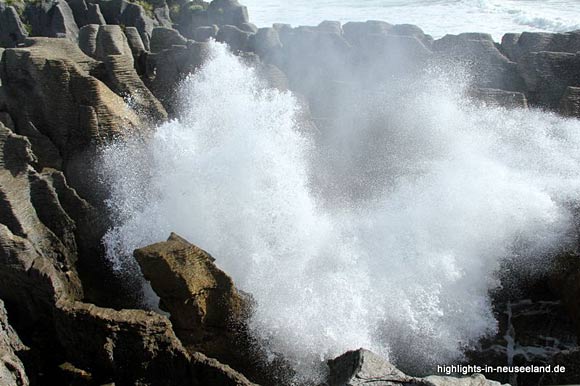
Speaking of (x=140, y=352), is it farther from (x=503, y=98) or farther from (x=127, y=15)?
(x=127, y=15)

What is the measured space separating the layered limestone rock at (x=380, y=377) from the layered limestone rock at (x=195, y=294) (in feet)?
5.21

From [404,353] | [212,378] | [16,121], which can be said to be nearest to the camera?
[212,378]

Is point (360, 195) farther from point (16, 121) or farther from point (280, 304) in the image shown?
point (16, 121)

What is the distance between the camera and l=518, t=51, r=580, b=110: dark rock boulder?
803cm

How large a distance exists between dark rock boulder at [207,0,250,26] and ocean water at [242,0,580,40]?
11.9 metres

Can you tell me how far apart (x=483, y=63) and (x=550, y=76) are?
3.28 ft

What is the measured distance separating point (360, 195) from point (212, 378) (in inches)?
136

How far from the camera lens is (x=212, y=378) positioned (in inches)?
184

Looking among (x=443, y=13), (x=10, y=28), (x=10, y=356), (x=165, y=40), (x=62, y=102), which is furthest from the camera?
(x=443, y=13)

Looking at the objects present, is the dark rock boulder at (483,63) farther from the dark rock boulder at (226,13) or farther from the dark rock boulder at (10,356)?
the dark rock boulder at (226,13)

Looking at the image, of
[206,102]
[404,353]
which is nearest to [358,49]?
[206,102]

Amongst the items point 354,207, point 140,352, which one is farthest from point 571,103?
point 140,352

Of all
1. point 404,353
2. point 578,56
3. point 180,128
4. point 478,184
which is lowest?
point 404,353

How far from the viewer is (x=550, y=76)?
8.13 m
